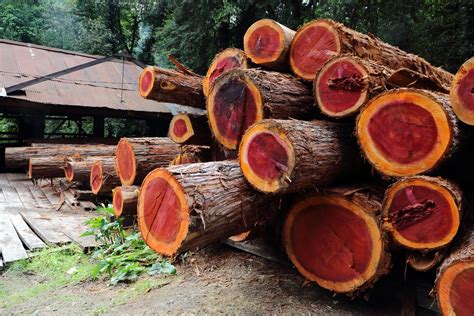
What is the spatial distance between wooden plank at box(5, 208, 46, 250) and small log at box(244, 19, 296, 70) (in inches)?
141

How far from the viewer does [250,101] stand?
10.1 feet

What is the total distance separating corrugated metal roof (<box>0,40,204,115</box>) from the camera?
31.0ft

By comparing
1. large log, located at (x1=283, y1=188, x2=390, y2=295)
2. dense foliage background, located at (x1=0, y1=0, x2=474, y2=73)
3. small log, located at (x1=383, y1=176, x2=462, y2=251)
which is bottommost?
large log, located at (x1=283, y1=188, x2=390, y2=295)

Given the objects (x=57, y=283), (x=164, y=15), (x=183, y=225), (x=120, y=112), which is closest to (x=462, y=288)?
(x=183, y=225)

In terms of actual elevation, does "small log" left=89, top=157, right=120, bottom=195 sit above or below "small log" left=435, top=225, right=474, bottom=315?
below

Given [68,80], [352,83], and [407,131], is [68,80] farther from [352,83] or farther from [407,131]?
[407,131]

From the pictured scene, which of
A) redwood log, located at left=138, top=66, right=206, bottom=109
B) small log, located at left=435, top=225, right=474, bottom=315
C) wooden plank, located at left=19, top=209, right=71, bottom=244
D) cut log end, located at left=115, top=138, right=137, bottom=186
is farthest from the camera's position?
cut log end, located at left=115, top=138, right=137, bottom=186

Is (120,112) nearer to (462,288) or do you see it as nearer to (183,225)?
(183,225)

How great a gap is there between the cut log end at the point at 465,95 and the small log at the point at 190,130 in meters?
2.68

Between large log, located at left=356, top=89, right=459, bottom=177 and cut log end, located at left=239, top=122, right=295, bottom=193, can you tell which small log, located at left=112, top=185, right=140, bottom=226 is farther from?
large log, located at left=356, top=89, right=459, bottom=177

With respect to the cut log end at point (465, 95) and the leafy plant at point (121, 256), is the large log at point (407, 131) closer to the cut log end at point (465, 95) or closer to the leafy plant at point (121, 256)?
the cut log end at point (465, 95)

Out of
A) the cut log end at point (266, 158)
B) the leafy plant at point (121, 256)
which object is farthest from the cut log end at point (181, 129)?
the cut log end at point (266, 158)

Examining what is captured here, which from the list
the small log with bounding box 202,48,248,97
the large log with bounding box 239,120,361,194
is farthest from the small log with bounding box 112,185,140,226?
the large log with bounding box 239,120,361,194

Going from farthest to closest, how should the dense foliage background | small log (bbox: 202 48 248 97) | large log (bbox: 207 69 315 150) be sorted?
the dense foliage background < small log (bbox: 202 48 248 97) < large log (bbox: 207 69 315 150)
